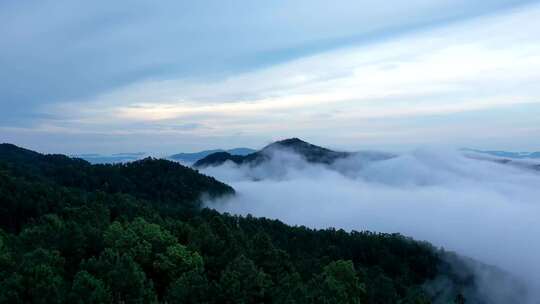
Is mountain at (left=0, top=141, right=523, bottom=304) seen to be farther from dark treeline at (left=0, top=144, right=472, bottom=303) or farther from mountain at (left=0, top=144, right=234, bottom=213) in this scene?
mountain at (left=0, top=144, right=234, bottom=213)

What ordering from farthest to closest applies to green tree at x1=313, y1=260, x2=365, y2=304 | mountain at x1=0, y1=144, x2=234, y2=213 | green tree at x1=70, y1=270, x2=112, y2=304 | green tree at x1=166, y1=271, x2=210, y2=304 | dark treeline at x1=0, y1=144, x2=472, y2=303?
mountain at x1=0, y1=144, x2=234, y2=213 → green tree at x1=166, y1=271, x2=210, y2=304 → green tree at x1=313, y1=260, x2=365, y2=304 → dark treeline at x1=0, y1=144, x2=472, y2=303 → green tree at x1=70, y1=270, x2=112, y2=304

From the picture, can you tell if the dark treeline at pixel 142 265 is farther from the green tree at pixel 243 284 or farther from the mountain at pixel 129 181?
the mountain at pixel 129 181

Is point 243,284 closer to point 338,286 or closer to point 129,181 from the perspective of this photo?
point 338,286

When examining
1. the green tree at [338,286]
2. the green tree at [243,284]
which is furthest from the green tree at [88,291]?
the green tree at [338,286]

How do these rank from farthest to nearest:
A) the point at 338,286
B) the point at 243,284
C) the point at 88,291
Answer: the point at 338,286, the point at 243,284, the point at 88,291

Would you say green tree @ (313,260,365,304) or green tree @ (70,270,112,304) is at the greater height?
green tree @ (70,270,112,304)

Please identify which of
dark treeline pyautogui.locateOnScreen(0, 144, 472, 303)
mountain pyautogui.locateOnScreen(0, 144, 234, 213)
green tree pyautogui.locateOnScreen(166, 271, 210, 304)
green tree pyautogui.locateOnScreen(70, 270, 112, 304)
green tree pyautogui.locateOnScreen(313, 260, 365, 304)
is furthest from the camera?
mountain pyautogui.locateOnScreen(0, 144, 234, 213)

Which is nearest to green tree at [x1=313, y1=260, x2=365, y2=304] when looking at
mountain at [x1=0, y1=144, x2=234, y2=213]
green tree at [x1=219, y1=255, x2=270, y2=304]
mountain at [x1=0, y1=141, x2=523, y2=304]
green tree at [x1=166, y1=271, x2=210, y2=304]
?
mountain at [x1=0, y1=141, x2=523, y2=304]

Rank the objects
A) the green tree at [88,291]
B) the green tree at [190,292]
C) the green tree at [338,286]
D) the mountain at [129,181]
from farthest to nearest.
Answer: the mountain at [129,181]
the green tree at [190,292]
the green tree at [338,286]
the green tree at [88,291]

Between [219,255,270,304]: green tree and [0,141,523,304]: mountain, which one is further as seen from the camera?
[219,255,270,304]: green tree

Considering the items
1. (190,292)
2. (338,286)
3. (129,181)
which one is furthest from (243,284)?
(129,181)

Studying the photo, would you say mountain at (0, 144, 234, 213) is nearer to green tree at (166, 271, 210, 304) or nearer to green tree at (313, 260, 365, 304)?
green tree at (313, 260, 365, 304)

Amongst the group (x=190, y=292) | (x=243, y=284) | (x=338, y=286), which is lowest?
(x=338, y=286)
